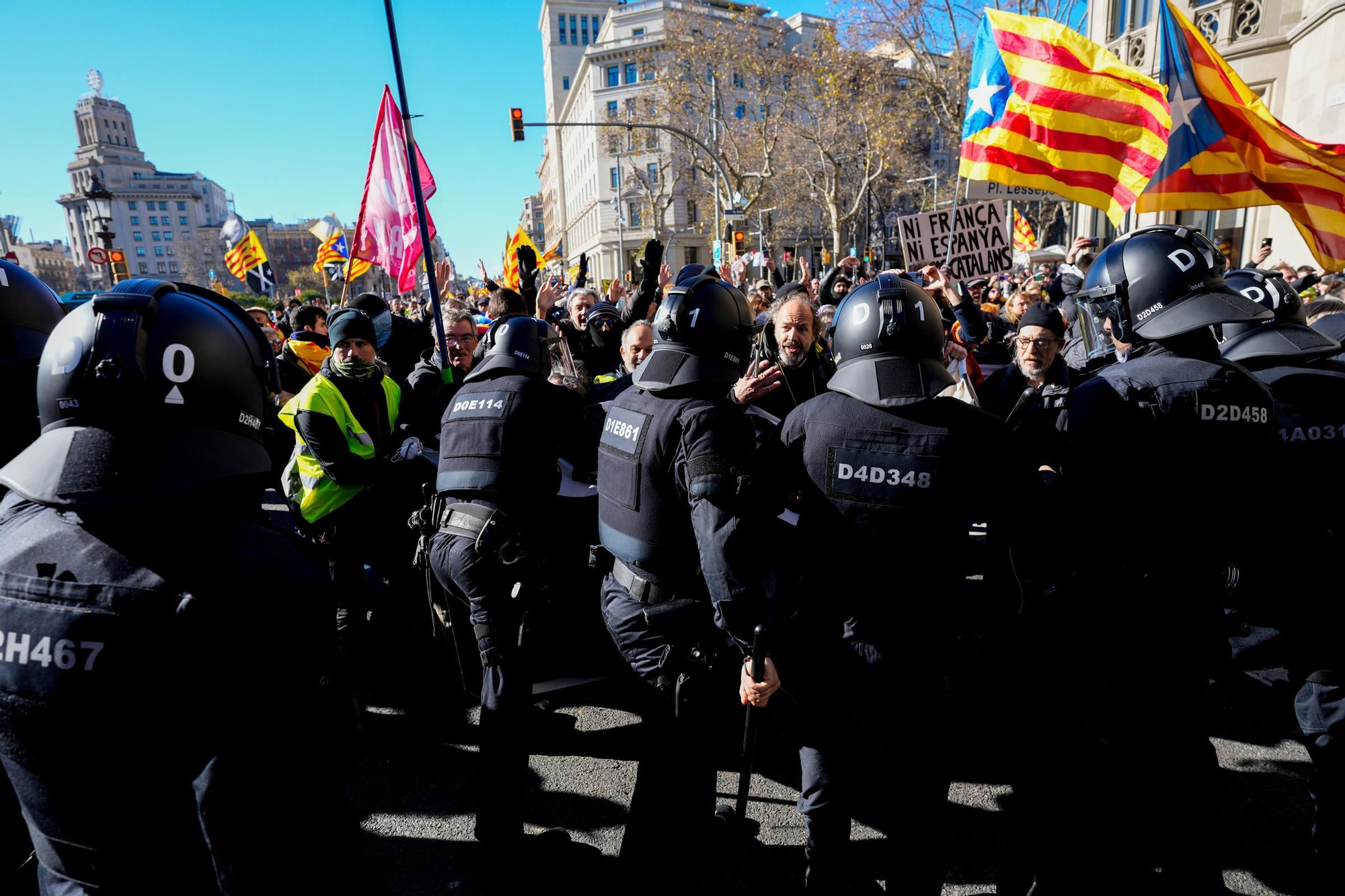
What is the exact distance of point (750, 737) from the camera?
2.56 metres

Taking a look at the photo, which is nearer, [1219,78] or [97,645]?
[97,645]

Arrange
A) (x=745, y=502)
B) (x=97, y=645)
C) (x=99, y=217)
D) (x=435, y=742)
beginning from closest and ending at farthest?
(x=97, y=645), (x=745, y=502), (x=435, y=742), (x=99, y=217)

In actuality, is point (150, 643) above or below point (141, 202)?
below

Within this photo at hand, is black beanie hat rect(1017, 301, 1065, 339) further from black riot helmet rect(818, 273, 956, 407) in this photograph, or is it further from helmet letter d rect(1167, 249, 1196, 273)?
black riot helmet rect(818, 273, 956, 407)

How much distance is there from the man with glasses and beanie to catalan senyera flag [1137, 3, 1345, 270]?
4.94 feet

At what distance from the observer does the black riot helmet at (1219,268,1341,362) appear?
3.06m

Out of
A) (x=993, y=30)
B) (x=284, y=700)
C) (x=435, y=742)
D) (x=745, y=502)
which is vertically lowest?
(x=435, y=742)

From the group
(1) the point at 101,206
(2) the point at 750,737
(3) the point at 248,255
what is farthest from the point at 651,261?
(1) the point at 101,206

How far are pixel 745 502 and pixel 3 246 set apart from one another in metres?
29.4

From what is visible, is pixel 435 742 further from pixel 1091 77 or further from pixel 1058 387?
pixel 1091 77

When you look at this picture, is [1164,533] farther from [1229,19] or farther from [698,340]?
[1229,19]

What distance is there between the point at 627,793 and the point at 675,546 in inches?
61.6

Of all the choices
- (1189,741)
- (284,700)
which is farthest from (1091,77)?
(284,700)

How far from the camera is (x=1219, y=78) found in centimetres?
482
